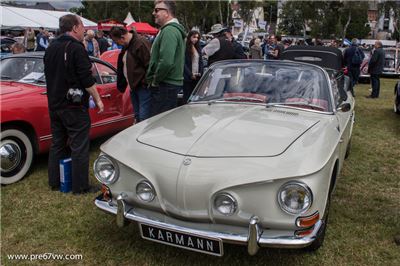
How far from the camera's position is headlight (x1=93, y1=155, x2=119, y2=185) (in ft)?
10.3

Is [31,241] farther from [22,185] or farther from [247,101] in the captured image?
[247,101]

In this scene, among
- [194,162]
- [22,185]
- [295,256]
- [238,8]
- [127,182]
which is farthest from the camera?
[238,8]

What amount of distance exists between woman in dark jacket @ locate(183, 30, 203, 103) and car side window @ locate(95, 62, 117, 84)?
1452 mm

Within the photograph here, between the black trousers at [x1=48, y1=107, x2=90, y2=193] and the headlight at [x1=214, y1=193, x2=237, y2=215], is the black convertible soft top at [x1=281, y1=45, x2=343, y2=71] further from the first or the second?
the headlight at [x1=214, y1=193, x2=237, y2=215]

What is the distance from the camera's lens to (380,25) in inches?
3100

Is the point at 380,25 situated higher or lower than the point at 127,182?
higher

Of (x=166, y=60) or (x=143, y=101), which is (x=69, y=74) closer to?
(x=166, y=60)

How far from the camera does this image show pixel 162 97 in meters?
4.95

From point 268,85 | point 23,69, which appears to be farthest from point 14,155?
point 268,85

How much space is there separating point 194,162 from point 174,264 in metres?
0.89

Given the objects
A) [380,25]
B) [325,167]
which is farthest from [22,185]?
[380,25]

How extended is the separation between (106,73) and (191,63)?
1.77m

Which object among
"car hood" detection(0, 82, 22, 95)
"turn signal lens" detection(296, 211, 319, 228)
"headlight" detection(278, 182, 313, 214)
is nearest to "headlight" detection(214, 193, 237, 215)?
"headlight" detection(278, 182, 313, 214)

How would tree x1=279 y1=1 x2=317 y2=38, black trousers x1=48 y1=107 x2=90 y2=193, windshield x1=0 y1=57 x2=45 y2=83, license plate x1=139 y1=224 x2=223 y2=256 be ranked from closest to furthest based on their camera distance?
1. license plate x1=139 y1=224 x2=223 y2=256
2. black trousers x1=48 y1=107 x2=90 y2=193
3. windshield x1=0 y1=57 x2=45 y2=83
4. tree x1=279 y1=1 x2=317 y2=38
